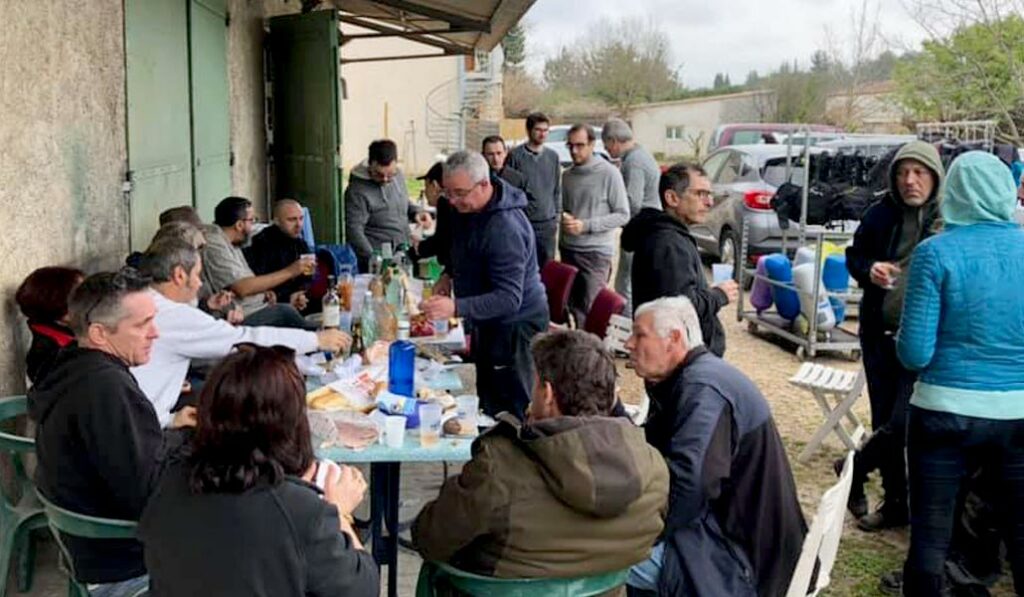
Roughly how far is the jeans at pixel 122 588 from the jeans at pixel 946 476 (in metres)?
2.37

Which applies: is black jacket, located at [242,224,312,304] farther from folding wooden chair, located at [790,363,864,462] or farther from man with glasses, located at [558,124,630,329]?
folding wooden chair, located at [790,363,864,462]

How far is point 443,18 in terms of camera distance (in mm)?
9938

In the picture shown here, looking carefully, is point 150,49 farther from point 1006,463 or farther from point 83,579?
point 1006,463

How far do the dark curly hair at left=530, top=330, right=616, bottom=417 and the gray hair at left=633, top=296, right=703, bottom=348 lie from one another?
17.1 inches

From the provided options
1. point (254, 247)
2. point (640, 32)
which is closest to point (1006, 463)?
point (254, 247)

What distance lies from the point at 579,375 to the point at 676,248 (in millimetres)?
1511

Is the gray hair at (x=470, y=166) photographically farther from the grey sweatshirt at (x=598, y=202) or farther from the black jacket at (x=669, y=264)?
the grey sweatshirt at (x=598, y=202)

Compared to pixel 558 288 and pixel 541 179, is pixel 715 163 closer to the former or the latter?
pixel 541 179

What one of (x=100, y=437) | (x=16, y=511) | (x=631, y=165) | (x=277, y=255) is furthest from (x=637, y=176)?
(x=100, y=437)

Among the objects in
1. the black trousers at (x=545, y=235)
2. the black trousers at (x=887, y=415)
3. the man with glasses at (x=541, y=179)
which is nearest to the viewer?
the black trousers at (x=887, y=415)

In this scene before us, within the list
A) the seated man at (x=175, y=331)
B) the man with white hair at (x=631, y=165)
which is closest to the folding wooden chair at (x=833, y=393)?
the man with white hair at (x=631, y=165)

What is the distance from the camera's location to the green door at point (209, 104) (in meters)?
6.20

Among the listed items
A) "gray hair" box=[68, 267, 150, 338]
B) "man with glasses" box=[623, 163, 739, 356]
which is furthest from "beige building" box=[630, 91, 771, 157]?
"gray hair" box=[68, 267, 150, 338]

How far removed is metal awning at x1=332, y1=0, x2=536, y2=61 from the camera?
29.6 ft
